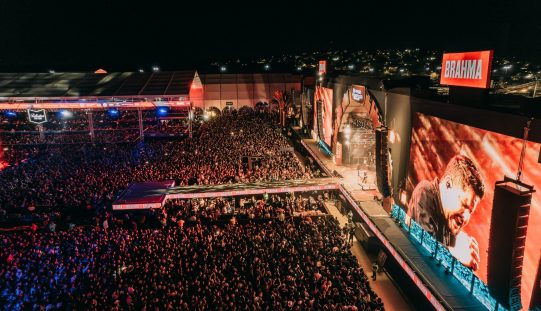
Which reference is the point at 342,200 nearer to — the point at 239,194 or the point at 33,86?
the point at 239,194

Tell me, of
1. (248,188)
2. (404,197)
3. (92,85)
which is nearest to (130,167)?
(248,188)

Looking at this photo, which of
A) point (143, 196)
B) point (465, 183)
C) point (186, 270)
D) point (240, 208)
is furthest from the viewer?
point (240, 208)

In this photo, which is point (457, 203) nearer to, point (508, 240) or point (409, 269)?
point (409, 269)

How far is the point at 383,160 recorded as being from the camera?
535 inches

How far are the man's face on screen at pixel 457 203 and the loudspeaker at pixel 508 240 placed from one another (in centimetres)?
243

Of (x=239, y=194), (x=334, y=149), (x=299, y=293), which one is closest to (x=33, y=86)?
(x=239, y=194)

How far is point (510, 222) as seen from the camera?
662cm

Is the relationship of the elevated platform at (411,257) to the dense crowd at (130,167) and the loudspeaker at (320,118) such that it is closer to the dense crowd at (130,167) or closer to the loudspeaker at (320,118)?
the dense crowd at (130,167)

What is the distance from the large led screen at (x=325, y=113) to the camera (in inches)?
974

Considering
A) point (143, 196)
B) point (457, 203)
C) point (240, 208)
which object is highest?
point (457, 203)

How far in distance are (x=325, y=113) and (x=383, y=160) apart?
12851mm

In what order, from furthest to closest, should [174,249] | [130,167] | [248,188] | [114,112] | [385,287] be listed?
[114,112] < [130,167] < [248,188] < [385,287] < [174,249]

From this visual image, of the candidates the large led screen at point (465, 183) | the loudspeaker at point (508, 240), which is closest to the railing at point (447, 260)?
the large led screen at point (465, 183)

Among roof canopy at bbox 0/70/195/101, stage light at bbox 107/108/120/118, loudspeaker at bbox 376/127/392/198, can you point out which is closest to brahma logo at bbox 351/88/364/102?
loudspeaker at bbox 376/127/392/198
